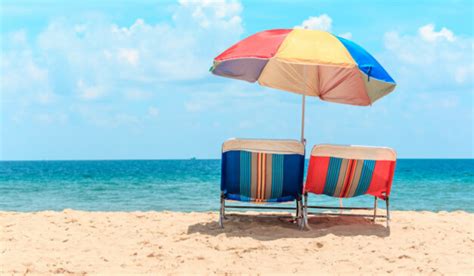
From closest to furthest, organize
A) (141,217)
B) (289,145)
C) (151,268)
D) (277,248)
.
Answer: (151,268) < (277,248) < (289,145) < (141,217)

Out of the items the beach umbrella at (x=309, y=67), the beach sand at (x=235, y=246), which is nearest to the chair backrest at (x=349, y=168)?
the beach sand at (x=235, y=246)

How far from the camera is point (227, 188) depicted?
18.3ft

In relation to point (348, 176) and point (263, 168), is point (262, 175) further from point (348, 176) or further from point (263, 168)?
point (348, 176)

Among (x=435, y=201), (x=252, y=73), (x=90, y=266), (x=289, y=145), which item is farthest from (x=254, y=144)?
(x=435, y=201)

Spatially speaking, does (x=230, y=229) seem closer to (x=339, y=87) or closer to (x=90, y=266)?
(x=90, y=266)

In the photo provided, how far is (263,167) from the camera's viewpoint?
544 cm

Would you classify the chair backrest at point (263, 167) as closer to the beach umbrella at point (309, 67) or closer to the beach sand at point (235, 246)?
the beach sand at point (235, 246)

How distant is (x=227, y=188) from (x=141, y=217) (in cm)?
170

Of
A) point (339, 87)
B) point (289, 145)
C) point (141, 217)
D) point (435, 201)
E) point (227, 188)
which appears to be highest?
point (339, 87)

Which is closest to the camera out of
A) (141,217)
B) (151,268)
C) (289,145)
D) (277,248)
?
(151,268)

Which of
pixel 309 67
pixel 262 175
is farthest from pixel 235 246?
pixel 309 67

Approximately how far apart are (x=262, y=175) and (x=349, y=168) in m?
0.85

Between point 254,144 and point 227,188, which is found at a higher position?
point 254,144

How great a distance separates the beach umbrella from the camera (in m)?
5.27
